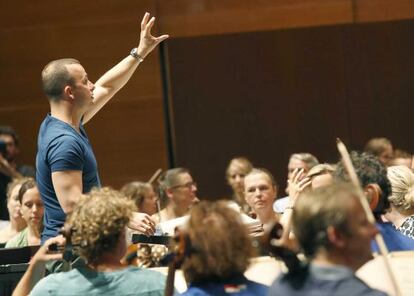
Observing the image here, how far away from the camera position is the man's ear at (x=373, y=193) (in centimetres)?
382

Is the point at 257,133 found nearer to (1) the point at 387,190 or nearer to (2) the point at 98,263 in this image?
(1) the point at 387,190

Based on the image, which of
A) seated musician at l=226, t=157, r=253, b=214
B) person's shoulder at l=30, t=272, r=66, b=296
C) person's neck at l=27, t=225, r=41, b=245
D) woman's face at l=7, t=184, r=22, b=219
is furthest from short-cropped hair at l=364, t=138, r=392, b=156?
person's shoulder at l=30, t=272, r=66, b=296

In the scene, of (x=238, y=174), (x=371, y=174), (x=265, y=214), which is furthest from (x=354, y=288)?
(x=238, y=174)

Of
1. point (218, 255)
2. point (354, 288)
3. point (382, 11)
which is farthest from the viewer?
point (382, 11)

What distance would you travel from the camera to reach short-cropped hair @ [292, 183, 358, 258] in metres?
2.76

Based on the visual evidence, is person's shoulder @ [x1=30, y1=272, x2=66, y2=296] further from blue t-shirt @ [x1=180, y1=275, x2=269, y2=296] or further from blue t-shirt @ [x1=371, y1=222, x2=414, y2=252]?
blue t-shirt @ [x1=371, y1=222, x2=414, y2=252]

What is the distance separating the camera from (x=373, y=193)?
3.85 metres

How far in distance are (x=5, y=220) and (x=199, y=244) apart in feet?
15.8

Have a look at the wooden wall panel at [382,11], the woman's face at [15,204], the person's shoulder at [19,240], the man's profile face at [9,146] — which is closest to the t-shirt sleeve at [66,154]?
the person's shoulder at [19,240]

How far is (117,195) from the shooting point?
10.9ft

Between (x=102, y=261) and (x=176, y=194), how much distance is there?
3.89 meters

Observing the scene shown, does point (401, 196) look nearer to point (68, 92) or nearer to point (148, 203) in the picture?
point (68, 92)

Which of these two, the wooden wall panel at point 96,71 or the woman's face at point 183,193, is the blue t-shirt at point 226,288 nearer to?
the woman's face at point 183,193

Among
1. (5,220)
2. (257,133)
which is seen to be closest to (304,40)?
(257,133)
